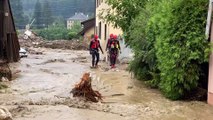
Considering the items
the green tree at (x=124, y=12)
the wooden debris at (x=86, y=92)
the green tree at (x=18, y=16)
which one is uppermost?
the green tree at (x=18, y=16)

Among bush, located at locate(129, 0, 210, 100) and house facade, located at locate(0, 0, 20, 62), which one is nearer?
bush, located at locate(129, 0, 210, 100)

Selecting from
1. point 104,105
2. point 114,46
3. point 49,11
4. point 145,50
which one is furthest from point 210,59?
point 49,11

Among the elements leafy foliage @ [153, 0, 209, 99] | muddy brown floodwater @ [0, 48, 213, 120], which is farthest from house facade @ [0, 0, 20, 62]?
leafy foliage @ [153, 0, 209, 99]

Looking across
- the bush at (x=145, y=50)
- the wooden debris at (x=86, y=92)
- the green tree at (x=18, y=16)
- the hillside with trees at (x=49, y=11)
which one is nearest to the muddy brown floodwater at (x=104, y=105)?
the wooden debris at (x=86, y=92)

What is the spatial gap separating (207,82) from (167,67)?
→ 115cm

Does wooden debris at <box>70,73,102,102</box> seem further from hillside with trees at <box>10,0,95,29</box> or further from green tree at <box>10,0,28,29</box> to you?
green tree at <box>10,0,28,29</box>

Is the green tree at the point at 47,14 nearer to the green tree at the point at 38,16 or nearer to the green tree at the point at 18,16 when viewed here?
the green tree at the point at 38,16

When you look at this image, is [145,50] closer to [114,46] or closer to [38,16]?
[114,46]

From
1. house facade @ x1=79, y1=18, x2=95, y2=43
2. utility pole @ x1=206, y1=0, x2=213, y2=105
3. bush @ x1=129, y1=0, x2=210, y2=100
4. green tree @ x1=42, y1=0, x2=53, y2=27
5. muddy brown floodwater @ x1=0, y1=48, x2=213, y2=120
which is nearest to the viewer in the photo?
muddy brown floodwater @ x1=0, y1=48, x2=213, y2=120

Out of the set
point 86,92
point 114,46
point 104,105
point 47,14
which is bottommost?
point 104,105

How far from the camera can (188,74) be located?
9.73 meters

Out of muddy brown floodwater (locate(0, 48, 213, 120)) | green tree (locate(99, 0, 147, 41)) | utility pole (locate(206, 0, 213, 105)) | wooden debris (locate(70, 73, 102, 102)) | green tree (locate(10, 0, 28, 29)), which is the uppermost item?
green tree (locate(10, 0, 28, 29))

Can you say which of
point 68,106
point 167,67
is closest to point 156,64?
point 167,67

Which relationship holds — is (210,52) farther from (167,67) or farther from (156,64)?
(156,64)
